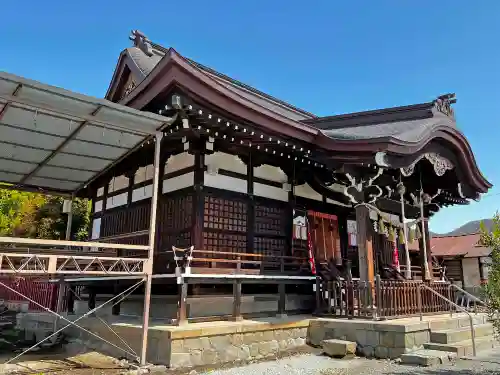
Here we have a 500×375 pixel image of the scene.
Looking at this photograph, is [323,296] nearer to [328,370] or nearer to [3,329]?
[328,370]

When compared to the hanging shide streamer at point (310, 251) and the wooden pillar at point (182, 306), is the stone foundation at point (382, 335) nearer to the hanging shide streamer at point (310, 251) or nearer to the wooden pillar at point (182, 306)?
the hanging shide streamer at point (310, 251)

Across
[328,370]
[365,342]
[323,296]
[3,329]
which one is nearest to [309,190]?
[323,296]

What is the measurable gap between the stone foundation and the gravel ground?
368 millimetres

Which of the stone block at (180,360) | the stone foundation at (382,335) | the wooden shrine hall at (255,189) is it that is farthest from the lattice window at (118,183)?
the stone foundation at (382,335)

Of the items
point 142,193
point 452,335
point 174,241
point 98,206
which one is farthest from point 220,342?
point 98,206

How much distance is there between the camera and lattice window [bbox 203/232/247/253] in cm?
981

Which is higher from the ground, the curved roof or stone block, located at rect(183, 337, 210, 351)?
the curved roof

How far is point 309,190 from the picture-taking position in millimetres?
12641

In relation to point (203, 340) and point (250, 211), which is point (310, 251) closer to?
point (250, 211)

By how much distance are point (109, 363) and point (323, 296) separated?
16.9ft

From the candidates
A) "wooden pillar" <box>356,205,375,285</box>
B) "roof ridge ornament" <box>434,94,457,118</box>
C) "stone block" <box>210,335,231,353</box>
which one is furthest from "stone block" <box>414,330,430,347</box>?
"roof ridge ornament" <box>434,94,457,118</box>

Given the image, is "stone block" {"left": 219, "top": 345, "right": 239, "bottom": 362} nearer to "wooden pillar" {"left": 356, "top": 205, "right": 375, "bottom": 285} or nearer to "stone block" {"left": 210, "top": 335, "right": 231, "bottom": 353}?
"stone block" {"left": 210, "top": 335, "right": 231, "bottom": 353}

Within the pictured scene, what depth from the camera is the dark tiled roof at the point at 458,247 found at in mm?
23625

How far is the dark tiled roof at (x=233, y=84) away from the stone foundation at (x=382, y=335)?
5999 mm
